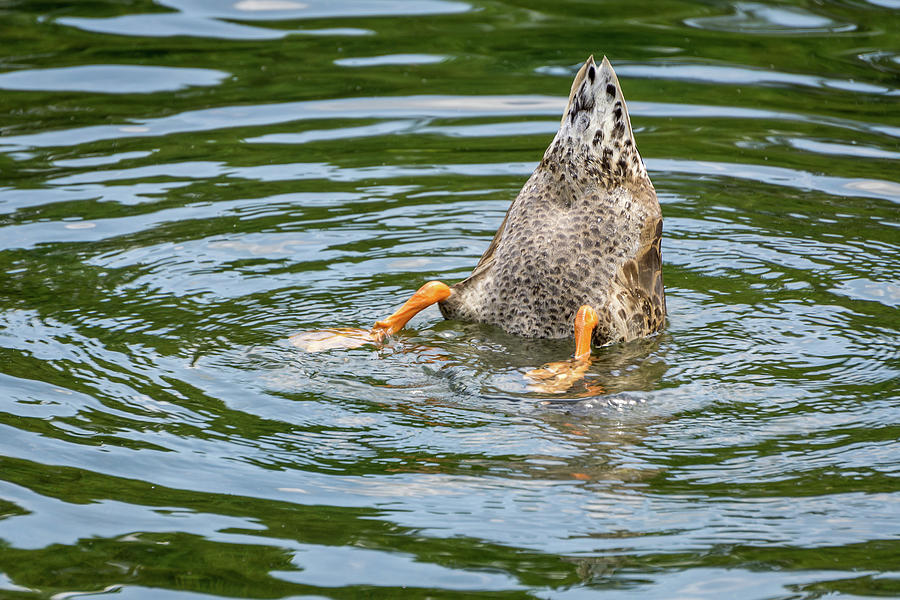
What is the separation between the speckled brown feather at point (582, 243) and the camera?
21.2 feet

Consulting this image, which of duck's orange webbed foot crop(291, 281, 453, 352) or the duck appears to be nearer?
duck's orange webbed foot crop(291, 281, 453, 352)

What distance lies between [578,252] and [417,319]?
3.26 ft

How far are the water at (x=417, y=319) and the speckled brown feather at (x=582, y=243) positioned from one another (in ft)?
0.67

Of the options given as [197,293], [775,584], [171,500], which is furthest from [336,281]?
[775,584]

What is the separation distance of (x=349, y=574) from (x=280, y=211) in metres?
4.49

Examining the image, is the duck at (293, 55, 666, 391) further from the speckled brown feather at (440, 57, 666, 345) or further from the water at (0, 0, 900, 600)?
the water at (0, 0, 900, 600)

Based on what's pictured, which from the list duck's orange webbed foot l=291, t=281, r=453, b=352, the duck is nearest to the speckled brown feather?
the duck

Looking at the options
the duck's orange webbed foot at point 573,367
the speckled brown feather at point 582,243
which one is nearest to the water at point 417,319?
the duck's orange webbed foot at point 573,367

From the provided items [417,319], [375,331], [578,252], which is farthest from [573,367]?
[417,319]

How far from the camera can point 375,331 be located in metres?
6.43

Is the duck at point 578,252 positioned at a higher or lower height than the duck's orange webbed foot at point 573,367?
higher

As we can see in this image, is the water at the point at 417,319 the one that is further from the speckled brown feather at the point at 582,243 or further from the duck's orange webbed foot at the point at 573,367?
the speckled brown feather at the point at 582,243

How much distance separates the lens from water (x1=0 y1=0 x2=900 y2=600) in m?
4.41

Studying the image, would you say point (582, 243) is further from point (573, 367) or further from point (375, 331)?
point (375, 331)
